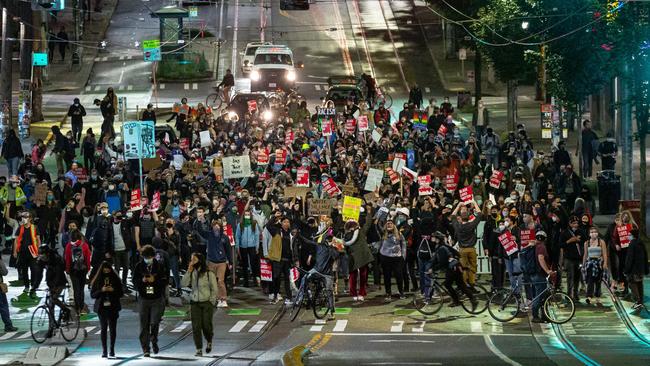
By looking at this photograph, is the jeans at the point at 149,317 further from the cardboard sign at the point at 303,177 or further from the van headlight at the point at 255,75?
the van headlight at the point at 255,75

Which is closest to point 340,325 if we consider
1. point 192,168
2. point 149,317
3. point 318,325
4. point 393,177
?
point 318,325

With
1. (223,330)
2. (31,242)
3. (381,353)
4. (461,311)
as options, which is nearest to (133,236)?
(31,242)

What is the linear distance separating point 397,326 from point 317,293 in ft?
5.55

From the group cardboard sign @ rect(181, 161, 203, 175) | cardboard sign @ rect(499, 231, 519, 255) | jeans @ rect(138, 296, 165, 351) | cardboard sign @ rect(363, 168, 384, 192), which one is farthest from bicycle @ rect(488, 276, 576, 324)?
cardboard sign @ rect(181, 161, 203, 175)

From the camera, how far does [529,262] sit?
1073 inches

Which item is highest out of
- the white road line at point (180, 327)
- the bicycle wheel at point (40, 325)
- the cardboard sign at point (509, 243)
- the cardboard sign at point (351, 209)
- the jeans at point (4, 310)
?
the cardboard sign at point (351, 209)

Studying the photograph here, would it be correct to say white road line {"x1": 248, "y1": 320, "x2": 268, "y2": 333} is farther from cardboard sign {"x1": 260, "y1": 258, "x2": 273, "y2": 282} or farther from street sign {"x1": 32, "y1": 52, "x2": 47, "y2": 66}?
street sign {"x1": 32, "y1": 52, "x2": 47, "y2": 66}

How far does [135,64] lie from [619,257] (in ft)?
149

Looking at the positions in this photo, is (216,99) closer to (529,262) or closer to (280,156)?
(280,156)

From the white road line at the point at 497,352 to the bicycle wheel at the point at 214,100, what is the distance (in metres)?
33.0

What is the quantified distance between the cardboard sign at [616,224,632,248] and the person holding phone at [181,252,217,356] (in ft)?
28.0

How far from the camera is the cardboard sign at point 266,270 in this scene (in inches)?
1182

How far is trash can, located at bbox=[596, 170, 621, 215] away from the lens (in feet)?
126

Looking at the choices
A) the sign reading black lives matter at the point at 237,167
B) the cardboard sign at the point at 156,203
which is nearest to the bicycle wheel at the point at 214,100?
the sign reading black lives matter at the point at 237,167
